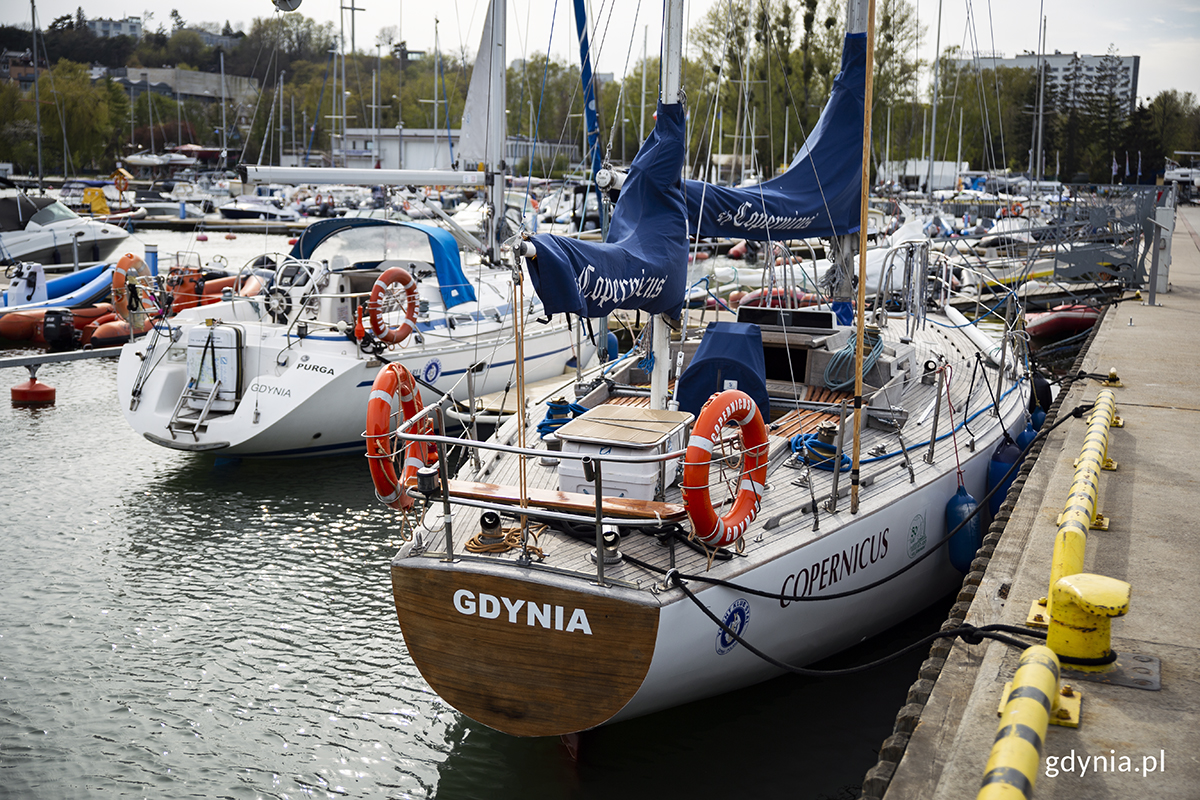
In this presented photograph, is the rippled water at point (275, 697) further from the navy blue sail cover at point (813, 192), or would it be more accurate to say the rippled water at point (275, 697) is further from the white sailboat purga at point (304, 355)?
the navy blue sail cover at point (813, 192)

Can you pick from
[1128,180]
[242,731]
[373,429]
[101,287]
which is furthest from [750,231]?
[1128,180]

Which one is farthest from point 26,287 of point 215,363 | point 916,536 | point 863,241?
point 863,241

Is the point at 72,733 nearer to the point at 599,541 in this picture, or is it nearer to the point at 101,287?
the point at 599,541

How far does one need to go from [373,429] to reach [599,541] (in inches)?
80.6

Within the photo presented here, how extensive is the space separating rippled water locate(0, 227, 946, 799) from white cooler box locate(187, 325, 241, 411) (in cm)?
167

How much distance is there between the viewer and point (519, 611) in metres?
5.25

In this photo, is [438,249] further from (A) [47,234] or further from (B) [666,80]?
(A) [47,234]

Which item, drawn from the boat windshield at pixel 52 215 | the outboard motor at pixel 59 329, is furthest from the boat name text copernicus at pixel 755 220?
the boat windshield at pixel 52 215

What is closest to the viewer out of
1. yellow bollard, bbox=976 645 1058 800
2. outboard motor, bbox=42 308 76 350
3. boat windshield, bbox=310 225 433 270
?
yellow bollard, bbox=976 645 1058 800

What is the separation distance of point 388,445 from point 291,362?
6.02 metres

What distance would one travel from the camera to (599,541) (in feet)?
16.7

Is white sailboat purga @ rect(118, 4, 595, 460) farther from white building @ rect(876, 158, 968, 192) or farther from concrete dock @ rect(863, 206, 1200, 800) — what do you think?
white building @ rect(876, 158, 968, 192)

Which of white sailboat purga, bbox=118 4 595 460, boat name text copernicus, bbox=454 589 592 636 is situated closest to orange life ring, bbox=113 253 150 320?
white sailboat purga, bbox=118 4 595 460

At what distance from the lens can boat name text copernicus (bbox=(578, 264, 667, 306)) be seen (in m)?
5.71
